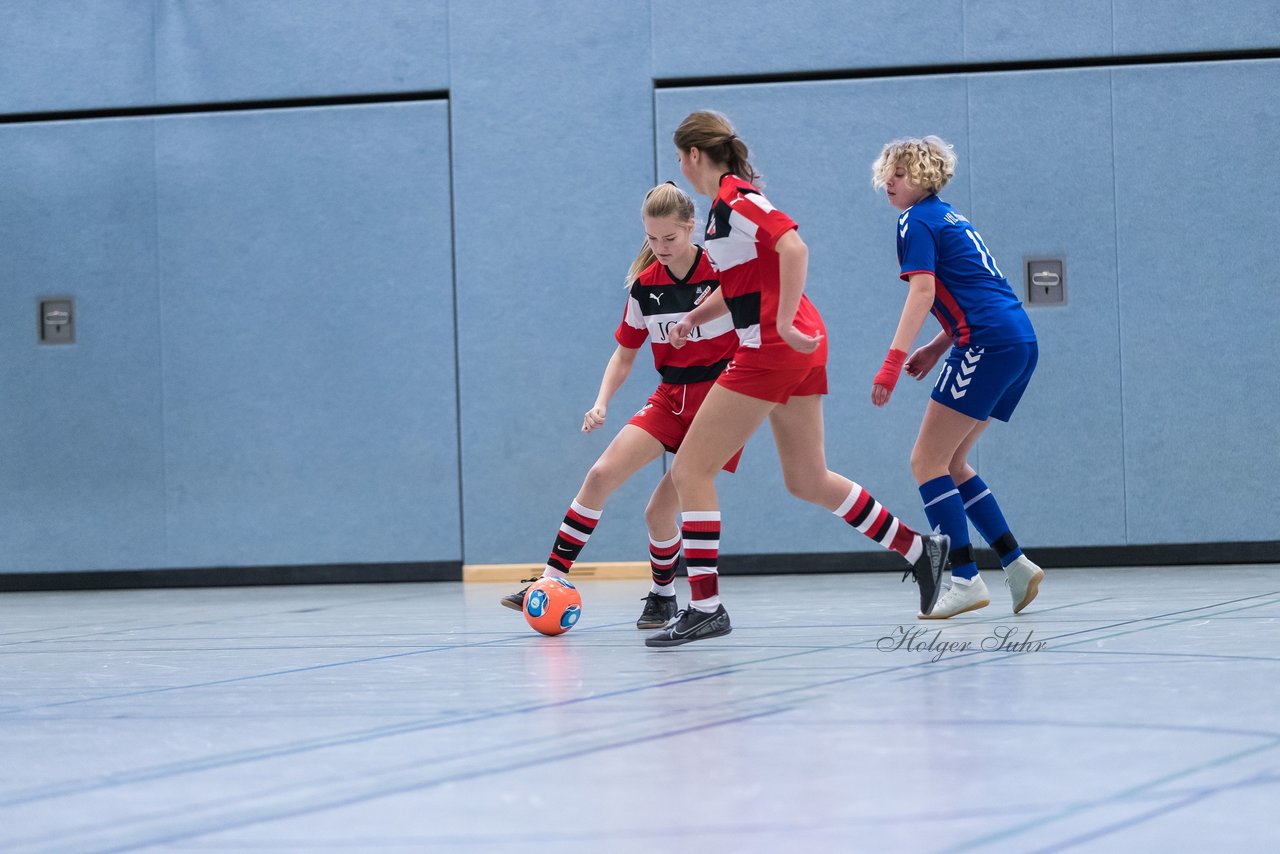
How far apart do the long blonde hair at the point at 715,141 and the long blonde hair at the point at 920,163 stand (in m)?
0.73

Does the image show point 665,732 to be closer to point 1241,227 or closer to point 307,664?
point 307,664

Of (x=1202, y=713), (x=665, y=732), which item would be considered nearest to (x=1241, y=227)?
(x=1202, y=713)

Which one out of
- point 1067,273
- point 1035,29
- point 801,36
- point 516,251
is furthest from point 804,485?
point 1035,29

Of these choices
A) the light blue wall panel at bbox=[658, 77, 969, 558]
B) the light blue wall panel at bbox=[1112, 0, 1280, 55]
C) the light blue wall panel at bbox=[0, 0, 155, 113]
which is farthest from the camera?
the light blue wall panel at bbox=[0, 0, 155, 113]

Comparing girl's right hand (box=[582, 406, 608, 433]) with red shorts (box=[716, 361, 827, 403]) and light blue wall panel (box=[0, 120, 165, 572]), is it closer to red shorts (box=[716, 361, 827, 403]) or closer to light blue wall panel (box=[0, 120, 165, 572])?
red shorts (box=[716, 361, 827, 403])

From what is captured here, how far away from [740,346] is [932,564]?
106cm

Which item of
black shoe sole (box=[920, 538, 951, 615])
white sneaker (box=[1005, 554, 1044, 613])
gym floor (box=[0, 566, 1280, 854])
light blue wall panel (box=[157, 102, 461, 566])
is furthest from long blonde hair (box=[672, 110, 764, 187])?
light blue wall panel (box=[157, 102, 461, 566])

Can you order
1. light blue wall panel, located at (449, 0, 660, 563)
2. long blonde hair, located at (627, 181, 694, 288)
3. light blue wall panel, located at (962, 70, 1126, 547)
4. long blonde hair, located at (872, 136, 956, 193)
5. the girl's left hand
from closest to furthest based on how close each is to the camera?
the girl's left hand, long blonde hair, located at (627, 181, 694, 288), long blonde hair, located at (872, 136, 956, 193), light blue wall panel, located at (962, 70, 1126, 547), light blue wall panel, located at (449, 0, 660, 563)

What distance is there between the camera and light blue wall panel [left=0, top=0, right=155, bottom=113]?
8.12m

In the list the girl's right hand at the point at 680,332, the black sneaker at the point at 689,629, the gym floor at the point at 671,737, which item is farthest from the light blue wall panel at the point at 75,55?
the black sneaker at the point at 689,629

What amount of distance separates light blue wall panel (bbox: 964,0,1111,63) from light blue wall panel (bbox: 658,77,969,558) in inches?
10.9

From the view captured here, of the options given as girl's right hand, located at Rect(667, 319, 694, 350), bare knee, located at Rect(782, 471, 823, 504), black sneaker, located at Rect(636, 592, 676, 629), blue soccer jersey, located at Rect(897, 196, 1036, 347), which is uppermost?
blue soccer jersey, located at Rect(897, 196, 1036, 347)

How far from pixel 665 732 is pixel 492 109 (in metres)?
5.76

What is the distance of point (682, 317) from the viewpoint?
4812 millimetres
